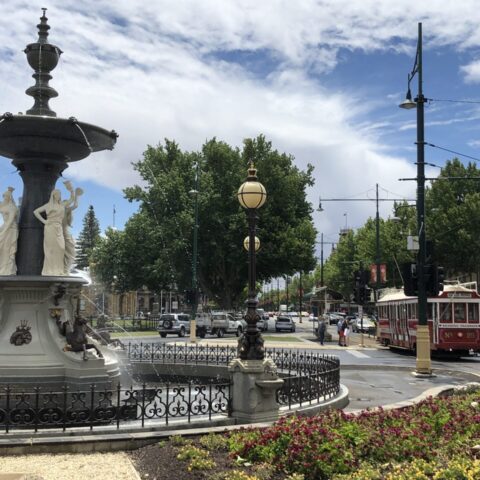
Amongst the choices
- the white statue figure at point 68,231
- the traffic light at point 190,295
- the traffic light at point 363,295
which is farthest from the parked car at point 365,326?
the white statue figure at point 68,231

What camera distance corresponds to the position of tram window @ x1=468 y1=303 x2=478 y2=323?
2927 cm

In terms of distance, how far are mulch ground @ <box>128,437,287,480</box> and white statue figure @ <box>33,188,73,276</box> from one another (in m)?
4.73

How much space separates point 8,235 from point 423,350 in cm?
1252

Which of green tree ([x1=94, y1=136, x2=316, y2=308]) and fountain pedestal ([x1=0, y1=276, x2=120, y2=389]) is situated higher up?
green tree ([x1=94, y1=136, x2=316, y2=308])

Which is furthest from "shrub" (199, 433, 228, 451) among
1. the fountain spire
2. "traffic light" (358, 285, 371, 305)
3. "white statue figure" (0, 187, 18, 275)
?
"traffic light" (358, 285, 371, 305)

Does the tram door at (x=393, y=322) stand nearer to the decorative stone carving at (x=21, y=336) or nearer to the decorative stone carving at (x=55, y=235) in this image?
the decorative stone carving at (x=55, y=235)

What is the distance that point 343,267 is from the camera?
96.2 m

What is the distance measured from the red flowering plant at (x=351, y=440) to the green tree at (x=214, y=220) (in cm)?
4214

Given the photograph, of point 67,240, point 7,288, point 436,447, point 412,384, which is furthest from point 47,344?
point 412,384

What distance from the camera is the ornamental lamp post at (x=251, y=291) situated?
10586 mm

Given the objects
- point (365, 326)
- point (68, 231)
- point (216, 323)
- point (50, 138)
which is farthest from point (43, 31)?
point (365, 326)

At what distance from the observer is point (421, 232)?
19.4 meters

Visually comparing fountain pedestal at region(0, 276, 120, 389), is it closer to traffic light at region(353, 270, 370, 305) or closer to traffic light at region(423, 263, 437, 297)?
traffic light at region(423, 263, 437, 297)

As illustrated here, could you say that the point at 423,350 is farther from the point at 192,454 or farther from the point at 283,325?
the point at 283,325
